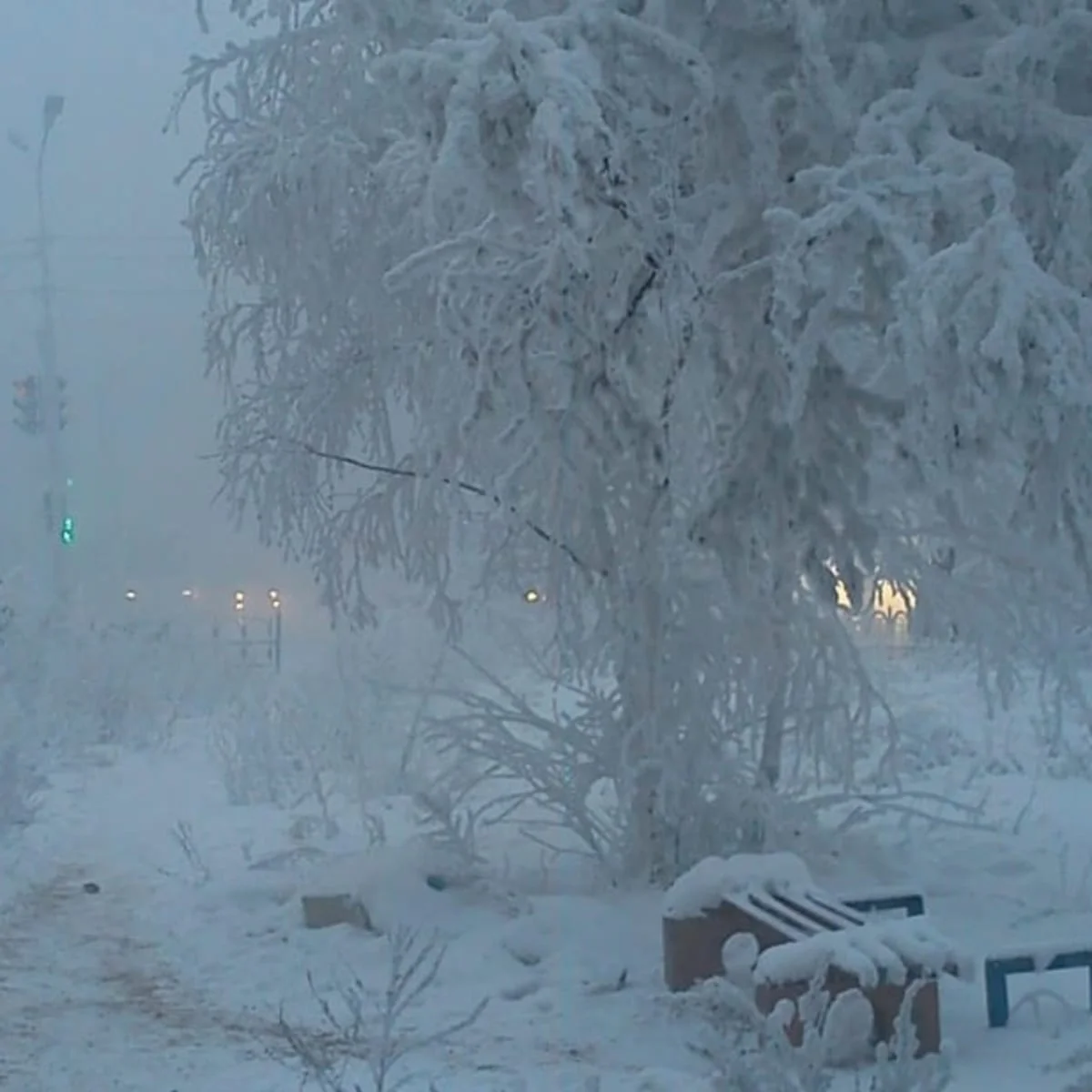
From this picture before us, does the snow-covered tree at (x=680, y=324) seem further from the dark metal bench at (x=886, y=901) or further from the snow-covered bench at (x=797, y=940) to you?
the snow-covered bench at (x=797, y=940)

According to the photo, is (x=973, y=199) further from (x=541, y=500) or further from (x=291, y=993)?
(x=291, y=993)

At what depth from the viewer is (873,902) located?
25.2 ft

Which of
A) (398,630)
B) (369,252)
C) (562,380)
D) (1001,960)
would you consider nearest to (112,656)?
(398,630)

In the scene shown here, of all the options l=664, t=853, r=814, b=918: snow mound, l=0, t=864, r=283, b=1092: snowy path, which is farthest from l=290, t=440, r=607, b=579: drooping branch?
l=0, t=864, r=283, b=1092: snowy path

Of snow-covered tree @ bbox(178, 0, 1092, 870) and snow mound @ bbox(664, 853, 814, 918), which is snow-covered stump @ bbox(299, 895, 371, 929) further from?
snow mound @ bbox(664, 853, 814, 918)

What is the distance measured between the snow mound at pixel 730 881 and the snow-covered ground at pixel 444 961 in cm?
40

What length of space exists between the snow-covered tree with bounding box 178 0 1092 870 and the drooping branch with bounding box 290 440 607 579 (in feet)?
0.11

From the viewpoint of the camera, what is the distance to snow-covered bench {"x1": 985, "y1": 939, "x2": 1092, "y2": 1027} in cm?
625

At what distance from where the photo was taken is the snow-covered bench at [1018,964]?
6.25 m

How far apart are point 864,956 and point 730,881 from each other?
1346 millimetres

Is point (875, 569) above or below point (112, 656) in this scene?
above

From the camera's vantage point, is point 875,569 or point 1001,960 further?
point 875,569

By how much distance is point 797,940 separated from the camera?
6.41m

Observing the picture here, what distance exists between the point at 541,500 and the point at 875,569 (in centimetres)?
176
